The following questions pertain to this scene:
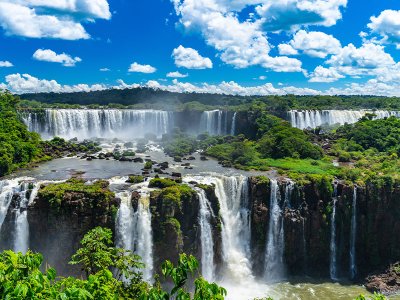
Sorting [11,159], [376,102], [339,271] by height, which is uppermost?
[376,102]

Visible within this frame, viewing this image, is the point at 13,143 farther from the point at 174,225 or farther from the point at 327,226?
the point at 327,226

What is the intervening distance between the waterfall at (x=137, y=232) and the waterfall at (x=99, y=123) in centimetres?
3496

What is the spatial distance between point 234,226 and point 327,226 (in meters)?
7.52

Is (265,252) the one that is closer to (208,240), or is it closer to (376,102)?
(208,240)

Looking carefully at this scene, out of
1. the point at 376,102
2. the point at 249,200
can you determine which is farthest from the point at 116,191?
the point at 376,102

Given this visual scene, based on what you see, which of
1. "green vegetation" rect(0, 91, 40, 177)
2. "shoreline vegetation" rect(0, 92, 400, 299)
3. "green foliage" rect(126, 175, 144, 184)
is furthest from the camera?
"green vegetation" rect(0, 91, 40, 177)

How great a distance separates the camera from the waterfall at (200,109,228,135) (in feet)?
211

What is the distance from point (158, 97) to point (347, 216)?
8156cm

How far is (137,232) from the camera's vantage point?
27594 mm

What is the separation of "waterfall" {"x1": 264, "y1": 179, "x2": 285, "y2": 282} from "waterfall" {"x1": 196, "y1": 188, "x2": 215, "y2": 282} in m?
4.74

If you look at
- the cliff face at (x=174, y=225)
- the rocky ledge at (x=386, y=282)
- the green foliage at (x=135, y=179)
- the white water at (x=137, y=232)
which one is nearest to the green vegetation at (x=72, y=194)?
the white water at (x=137, y=232)

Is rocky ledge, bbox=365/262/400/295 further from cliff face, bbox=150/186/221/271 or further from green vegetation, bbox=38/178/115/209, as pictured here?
green vegetation, bbox=38/178/115/209

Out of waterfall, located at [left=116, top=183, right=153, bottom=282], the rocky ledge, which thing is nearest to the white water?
waterfall, located at [left=116, top=183, right=153, bottom=282]

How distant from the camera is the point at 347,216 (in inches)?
1303
